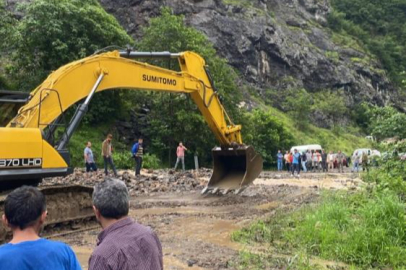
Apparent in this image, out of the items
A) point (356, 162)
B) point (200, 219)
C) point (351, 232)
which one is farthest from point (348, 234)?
point (356, 162)

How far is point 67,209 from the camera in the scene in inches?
357

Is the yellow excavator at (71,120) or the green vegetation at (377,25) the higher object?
the green vegetation at (377,25)

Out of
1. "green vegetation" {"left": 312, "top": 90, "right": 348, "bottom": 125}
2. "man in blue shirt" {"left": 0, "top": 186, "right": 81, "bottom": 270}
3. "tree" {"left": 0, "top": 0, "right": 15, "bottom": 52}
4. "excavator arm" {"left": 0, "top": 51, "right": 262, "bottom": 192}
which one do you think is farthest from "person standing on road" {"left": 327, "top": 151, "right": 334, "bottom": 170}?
"man in blue shirt" {"left": 0, "top": 186, "right": 81, "bottom": 270}

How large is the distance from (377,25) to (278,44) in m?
37.3

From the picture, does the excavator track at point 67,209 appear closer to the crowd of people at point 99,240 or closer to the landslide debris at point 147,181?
the landslide debris at point 147,181

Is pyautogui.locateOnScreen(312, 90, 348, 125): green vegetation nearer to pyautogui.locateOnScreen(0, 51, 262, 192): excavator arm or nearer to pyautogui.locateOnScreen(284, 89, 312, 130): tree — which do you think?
pyautogui.locateOnScreen(284, 89, 312, 130): tree

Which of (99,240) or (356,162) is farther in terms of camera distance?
(356,162)

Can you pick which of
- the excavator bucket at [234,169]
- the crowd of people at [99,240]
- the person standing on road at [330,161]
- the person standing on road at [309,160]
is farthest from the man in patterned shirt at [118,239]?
the person standing on road at [330,161]

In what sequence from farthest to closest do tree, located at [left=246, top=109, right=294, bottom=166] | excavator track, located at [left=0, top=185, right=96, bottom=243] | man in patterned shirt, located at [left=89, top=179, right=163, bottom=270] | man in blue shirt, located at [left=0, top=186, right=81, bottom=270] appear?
tree, located at [left=246, top=109, right=294, bottom=166], excavator track, located at [left=0, top=185, right=96, bottom=243], man in patterned shirt, located at [left=89, top=179, right=163, bottom=270], man in blue shirt, located at [left=0, top=186, right=81, bottom=270]

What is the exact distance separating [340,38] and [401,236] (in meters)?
70.4

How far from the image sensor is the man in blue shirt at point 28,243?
2.49 meters

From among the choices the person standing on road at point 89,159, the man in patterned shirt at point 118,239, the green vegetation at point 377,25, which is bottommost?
the man in patterned shirt at point 118,239

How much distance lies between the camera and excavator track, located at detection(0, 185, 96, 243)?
8648mm

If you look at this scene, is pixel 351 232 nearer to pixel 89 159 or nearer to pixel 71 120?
pixel 71 120
